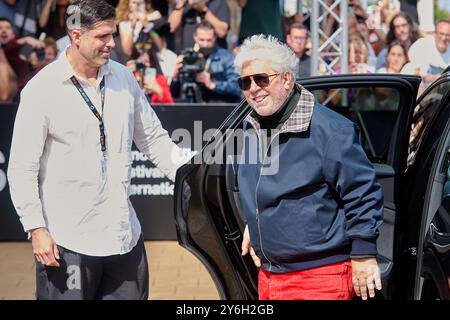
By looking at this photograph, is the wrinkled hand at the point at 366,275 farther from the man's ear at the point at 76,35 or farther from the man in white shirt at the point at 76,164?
the man's ear at the point at 76,35

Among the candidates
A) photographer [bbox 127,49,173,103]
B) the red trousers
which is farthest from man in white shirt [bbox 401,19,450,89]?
the red trousers

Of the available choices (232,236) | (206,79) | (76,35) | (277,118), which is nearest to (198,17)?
(206,79)

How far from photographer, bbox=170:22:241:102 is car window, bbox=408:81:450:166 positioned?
3607mm

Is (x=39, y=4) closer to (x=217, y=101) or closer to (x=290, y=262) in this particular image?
(x=217, y=101)

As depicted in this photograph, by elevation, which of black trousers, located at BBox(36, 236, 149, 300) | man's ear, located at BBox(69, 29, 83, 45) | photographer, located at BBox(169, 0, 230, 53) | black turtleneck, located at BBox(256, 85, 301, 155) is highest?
photographer, located at BBox(169, 0, 230, 53)

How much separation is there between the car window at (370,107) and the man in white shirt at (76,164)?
153 inches

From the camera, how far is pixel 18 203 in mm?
3863

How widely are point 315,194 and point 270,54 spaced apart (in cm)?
56

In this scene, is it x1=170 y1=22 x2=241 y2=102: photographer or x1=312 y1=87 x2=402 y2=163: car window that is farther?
x1=170 y1=22 x2=241 y2=102: photographer

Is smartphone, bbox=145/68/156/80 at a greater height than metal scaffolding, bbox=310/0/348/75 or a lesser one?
lesser

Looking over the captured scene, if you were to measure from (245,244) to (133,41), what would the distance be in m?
5.46

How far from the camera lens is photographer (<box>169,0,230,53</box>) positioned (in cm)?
916

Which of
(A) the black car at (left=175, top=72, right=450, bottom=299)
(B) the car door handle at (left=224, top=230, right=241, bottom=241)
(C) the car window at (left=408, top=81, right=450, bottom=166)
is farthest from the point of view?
(C) the car window at (left=408, top=81, right=450, bottom=166)

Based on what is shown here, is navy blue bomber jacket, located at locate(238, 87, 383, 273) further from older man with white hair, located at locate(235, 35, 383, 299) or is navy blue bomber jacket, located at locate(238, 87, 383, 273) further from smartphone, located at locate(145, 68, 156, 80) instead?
smartphone, located at locate(145, 68, 156, 80)
